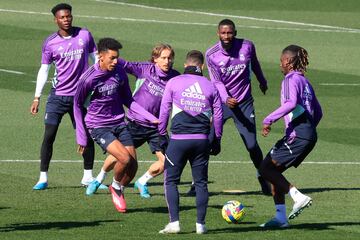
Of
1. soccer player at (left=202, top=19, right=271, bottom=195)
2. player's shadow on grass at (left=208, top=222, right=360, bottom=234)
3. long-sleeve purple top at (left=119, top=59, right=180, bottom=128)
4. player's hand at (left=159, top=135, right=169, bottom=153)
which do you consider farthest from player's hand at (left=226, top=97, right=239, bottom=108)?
player's shadow on grass at (left=208, top=222, right=360, bottom=234)

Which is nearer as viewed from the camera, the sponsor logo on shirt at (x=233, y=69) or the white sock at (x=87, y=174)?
the sponsor logo on shirt at (x=233, y=69)

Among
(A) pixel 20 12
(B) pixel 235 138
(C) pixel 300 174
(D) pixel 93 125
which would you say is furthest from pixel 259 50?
(D) pixel 93 125

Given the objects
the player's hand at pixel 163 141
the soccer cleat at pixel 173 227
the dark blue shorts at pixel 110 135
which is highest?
the dark blue shorts at pixel 110 135

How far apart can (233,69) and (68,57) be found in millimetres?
2610

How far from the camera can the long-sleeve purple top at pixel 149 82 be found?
1958 cm

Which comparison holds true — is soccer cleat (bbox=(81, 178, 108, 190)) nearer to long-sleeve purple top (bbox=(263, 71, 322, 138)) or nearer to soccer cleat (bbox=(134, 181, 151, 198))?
soccer cleat (bbox=(134, 181, 151, 198))

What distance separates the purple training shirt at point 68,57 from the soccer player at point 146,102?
1190 millimetres

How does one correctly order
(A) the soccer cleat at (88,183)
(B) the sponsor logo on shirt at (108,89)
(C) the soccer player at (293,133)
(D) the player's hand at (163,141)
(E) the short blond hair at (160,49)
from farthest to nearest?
(A) the soccer cleat at (88,183) → (E) the short blond hair at (160,49) → (D) the player's hand at (163,141) → (B) the sponsor logo on shirt at (108,89) → (C) the soccer player at (293,133)

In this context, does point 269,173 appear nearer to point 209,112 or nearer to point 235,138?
point 209,112

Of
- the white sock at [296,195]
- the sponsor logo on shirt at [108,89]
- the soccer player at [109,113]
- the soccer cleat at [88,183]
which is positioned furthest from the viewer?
the soccer cleat at [88,183]

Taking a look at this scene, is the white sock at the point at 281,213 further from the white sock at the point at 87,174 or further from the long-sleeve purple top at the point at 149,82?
the white sock at the point at 87,174

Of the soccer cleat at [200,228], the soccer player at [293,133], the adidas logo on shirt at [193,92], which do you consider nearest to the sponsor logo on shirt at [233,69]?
the soccer player at [293,133]

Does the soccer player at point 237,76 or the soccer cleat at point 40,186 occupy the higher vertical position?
the soccer player at point 237,76

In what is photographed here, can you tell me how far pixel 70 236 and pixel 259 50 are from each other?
25.7 m
